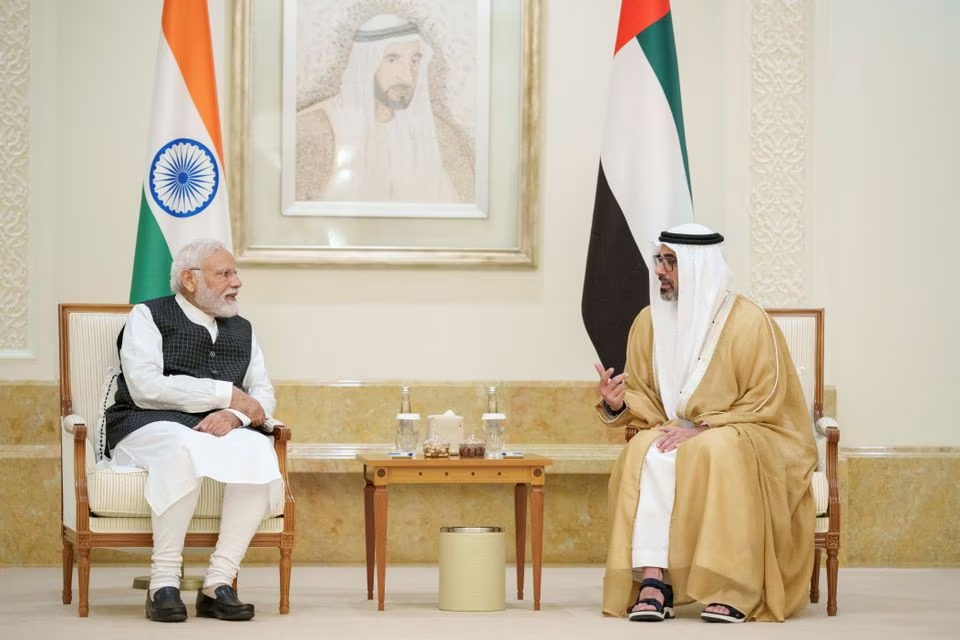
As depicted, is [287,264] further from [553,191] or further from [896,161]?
[896,161]

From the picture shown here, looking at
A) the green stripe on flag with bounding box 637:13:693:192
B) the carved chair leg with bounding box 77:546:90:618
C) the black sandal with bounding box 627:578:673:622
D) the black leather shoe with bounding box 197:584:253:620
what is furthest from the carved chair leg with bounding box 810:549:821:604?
the carved chair leg with bounding box 77:546:90:618

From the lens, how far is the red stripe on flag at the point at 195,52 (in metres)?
6.12

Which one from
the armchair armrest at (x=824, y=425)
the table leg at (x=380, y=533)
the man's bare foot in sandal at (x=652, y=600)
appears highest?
the armchair armrest at (x=824, y=425)

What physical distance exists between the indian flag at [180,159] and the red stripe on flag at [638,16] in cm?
197

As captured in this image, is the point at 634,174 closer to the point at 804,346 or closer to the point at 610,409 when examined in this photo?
the point at 804,346

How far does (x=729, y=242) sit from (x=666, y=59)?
42.7 inches

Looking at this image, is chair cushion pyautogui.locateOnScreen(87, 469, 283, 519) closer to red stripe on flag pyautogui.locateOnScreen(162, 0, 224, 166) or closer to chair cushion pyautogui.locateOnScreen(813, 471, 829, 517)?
red stripe on flag pyautogui.locateOnScreen(162, 0, 224, 166)

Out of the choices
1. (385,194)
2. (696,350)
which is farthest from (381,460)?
(385,194)

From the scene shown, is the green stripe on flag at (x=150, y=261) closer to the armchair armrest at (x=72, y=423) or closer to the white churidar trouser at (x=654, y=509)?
the armchair armrest at (x=72, y=423)

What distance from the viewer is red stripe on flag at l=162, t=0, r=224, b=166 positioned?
6117 mm

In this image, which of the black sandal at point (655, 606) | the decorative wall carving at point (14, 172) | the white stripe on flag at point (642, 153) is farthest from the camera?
the decorative wall carving at point (14, 172)

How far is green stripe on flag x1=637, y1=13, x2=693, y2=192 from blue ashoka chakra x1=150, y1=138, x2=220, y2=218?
83.5 inches

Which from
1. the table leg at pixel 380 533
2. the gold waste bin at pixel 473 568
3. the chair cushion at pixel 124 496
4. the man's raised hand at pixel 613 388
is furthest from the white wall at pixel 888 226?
the chair cushion at pixel 124 496

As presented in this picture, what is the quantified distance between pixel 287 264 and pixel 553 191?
4.71ft
